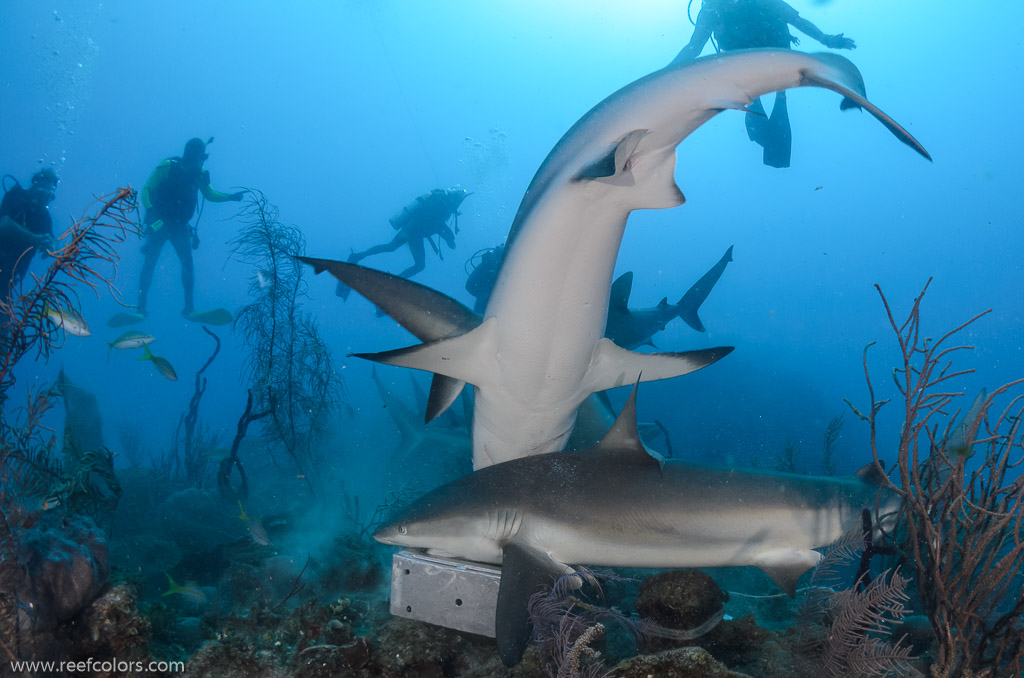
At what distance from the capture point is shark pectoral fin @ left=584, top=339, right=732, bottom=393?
4.02 metres

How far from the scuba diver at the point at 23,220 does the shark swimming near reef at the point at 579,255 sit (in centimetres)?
815

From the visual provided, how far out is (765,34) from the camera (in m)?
9.51

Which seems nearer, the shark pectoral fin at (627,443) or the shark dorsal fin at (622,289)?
the shark pectoral fin at (627,443)

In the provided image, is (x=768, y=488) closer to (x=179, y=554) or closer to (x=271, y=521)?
(x=271, y=521)

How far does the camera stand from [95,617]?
3.15 m

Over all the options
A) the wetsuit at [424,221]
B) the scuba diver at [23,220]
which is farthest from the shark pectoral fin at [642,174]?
the wetsuit at [424,221]

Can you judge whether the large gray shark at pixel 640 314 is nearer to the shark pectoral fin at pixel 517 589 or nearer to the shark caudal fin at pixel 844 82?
the shark pectoral fin at pixel 517 589

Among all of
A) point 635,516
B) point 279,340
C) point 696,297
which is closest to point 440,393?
point 635,516

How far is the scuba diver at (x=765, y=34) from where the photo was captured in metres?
9.04

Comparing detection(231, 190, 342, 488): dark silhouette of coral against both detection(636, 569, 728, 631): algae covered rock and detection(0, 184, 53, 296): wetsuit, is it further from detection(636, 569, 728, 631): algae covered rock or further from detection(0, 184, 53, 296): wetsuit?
detection(636, 569, 728, 631): algae covered rock

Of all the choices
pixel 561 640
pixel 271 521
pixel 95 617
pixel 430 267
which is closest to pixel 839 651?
pixel 561 640

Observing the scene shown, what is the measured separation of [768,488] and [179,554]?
7.86 m

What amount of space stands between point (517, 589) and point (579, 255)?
7.37 feet

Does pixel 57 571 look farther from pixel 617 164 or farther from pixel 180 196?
pixel 180 196
